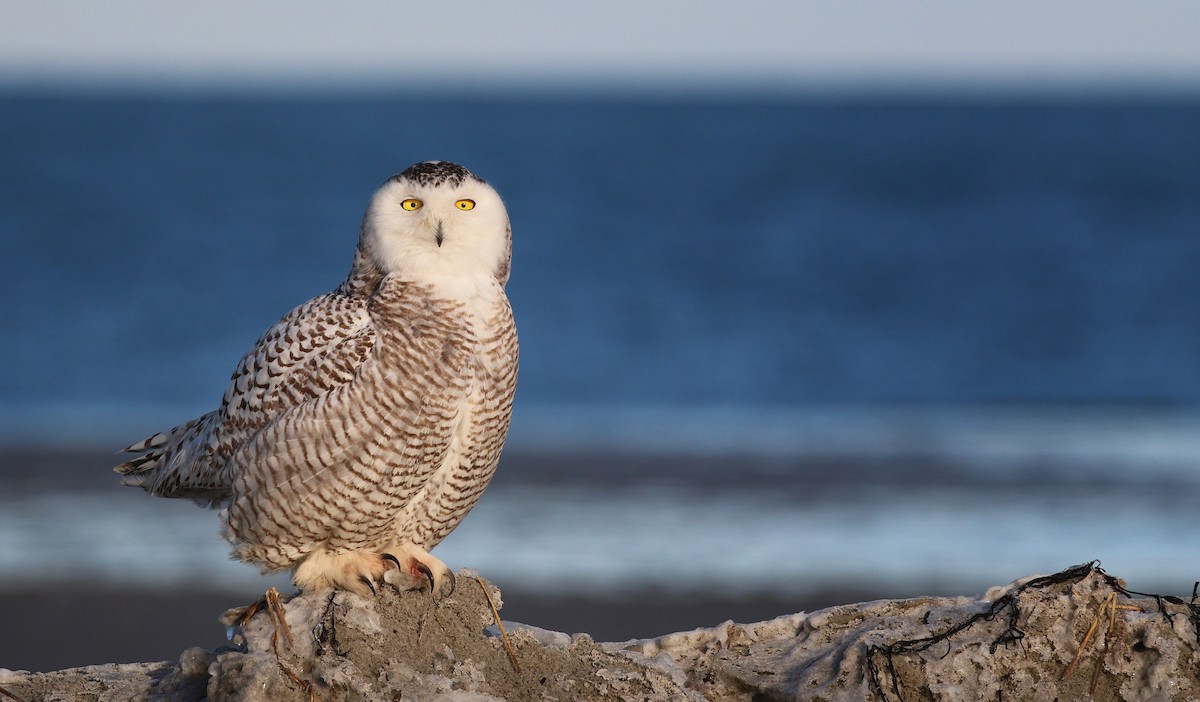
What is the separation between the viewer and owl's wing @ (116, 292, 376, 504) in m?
4.48

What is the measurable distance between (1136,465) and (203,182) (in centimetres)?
3522

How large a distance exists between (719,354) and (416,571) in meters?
14.8

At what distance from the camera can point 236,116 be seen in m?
84.1

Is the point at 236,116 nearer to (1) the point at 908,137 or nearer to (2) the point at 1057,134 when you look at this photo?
(1) the point at 908,137

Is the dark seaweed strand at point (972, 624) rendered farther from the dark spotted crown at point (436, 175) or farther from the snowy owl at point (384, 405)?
the dark spotted crown at point (436, 175)

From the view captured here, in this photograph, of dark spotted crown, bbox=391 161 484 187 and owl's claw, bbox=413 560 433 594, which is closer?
owl's claw, bbox=413 560 433 594

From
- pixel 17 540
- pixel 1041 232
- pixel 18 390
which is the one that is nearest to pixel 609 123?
pixel 1041 232

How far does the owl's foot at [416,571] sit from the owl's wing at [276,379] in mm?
605

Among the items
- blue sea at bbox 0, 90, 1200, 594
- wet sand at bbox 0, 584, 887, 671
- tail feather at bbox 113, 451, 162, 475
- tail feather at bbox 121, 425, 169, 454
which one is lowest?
tail feather at bbox 113, 451, 162, 475

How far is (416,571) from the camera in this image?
14.9 feet

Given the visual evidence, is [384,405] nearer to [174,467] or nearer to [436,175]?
[436,175]

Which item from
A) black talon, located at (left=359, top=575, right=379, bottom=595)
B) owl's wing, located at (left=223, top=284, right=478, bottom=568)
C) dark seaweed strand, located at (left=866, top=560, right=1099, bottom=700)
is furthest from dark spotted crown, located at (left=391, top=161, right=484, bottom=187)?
dark seaweed strand, located at (left=866, top=560, right=1099, bottom=700)

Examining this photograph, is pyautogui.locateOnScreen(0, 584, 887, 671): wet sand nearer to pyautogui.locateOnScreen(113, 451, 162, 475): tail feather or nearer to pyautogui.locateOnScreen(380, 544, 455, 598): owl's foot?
pyautogui.locateOnScreen(113, 451, 162, 475): tail feather

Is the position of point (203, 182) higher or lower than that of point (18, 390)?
higher
